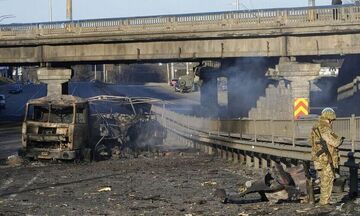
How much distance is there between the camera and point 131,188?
19.7 m

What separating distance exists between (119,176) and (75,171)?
313 cm

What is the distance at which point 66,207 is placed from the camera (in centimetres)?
1605

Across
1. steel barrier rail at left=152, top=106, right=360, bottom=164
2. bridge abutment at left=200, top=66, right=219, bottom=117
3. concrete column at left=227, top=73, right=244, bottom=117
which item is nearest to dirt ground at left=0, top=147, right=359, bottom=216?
steel barrier rail at left=152, top=106, right=360, bottom=164

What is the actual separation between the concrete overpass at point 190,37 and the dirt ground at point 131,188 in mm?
18766

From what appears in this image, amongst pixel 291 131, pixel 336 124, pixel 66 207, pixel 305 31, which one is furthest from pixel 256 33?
pixel 66 207

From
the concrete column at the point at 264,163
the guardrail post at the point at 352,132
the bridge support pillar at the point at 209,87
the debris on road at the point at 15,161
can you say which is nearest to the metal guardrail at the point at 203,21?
the bridge support pillar at the point at 209,87

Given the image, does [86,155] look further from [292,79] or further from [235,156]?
[292,79]

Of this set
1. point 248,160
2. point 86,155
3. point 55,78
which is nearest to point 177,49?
point 55,78

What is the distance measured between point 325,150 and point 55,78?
4269 centimetres

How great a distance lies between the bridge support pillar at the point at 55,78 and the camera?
54.0 m

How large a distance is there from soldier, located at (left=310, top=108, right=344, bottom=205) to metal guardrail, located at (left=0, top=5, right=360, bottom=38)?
107ft

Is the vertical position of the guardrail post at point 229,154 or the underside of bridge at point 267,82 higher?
the underside of bridge at point 267,82

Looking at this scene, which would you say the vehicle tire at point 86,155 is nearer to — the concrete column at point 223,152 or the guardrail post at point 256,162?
the concrete column at point 223,152

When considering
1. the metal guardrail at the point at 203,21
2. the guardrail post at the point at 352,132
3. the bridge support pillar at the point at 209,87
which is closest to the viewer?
the guardrail post at the point at 352,132
